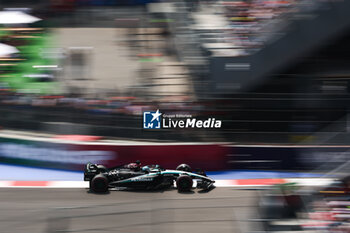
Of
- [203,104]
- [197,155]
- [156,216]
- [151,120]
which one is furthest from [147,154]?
[156,216]

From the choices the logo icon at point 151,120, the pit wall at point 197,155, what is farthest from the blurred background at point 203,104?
the logo icon at point 151,120

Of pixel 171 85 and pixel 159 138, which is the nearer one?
pixel 159 138

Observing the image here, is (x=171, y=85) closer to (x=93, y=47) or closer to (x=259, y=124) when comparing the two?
(x=259, y=124)

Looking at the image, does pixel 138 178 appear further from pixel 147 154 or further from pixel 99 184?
pixel 147 154

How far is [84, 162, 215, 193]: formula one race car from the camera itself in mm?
10656

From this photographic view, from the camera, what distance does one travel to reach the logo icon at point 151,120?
12508mm

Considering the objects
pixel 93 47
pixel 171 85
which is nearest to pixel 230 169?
pixel 171 85

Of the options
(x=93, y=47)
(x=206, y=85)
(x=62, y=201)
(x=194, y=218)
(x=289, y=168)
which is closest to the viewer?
(x=194, y=218)

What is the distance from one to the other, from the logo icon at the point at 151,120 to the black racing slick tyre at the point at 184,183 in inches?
87.6

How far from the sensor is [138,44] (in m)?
17.3

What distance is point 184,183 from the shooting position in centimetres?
1058

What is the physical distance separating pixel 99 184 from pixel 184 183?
1748mm

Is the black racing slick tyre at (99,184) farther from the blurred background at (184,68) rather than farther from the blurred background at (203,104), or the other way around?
the blurred background at (184,68)

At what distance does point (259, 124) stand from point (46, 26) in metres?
10.0
